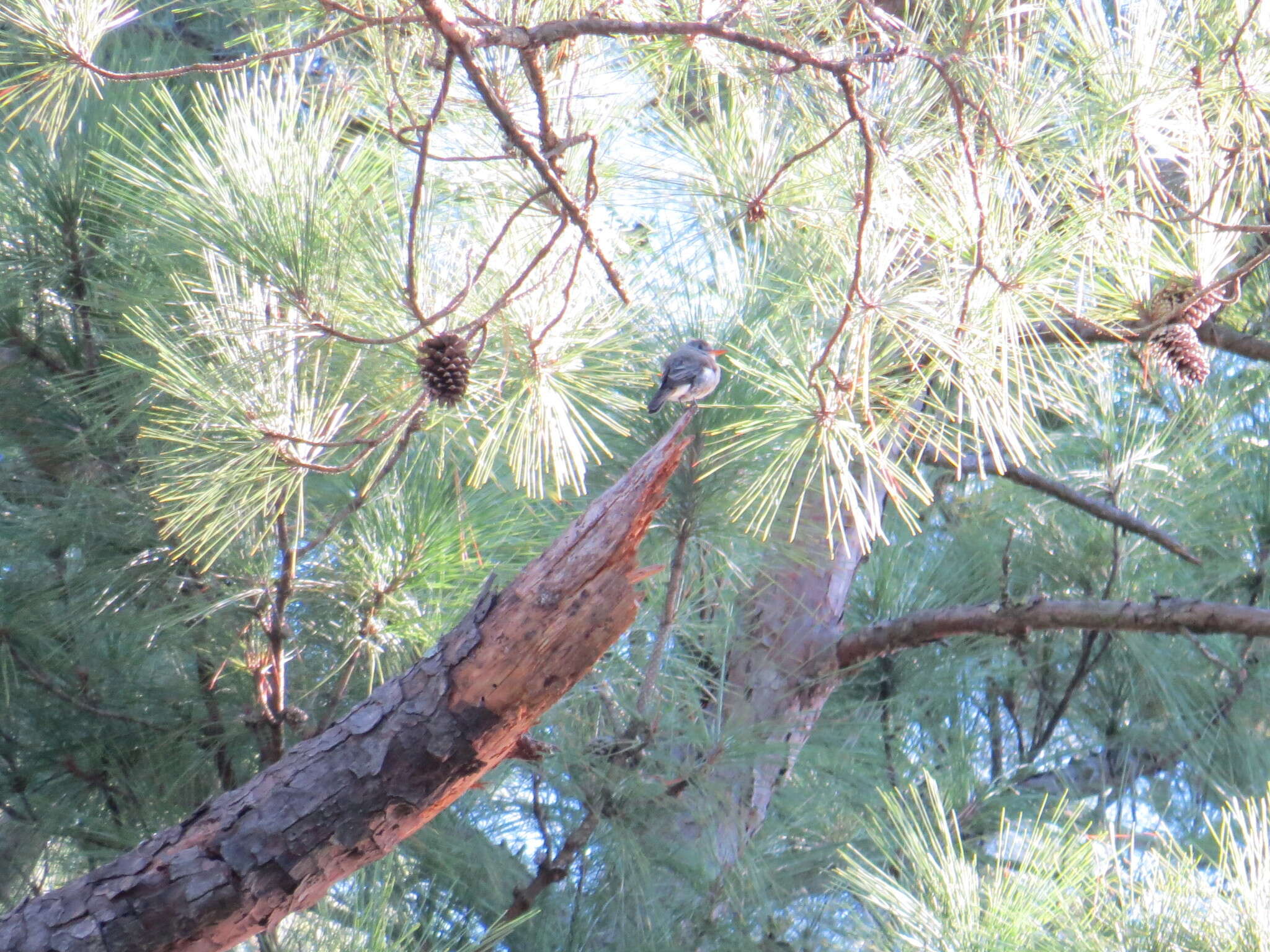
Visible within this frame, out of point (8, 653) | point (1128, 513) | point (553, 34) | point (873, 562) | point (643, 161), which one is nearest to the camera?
point (553, 34)

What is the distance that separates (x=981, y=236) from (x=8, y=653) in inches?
50.6

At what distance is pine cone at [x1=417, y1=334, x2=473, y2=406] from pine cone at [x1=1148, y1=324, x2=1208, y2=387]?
769 mm

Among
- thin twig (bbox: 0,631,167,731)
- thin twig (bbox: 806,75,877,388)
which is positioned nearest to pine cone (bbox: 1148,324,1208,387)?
thin twig (bbox: 806,75,877,388)

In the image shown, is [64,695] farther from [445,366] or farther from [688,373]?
[688,373]

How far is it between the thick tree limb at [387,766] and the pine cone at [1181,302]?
0.66m

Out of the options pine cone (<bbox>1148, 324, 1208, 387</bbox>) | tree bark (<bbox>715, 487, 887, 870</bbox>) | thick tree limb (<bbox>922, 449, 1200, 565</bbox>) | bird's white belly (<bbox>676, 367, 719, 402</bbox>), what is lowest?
tree bark (<bbox>715, 487, 887, 870</bbox>)

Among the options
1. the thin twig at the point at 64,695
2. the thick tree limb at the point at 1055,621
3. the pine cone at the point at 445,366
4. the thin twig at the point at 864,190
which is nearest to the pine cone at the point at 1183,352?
the thick tree limb at the point at 1055,621

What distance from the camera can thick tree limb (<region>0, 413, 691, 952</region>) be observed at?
0.98 m

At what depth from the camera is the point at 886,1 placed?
6.00 feet

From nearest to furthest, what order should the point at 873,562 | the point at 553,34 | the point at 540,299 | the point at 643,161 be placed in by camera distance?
the point at 553,34
the point at 540,299
the point at 643,161
the point at 873,562

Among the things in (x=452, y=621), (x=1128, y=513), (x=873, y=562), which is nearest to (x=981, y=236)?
(x=452, y=621)

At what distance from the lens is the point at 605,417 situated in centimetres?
126

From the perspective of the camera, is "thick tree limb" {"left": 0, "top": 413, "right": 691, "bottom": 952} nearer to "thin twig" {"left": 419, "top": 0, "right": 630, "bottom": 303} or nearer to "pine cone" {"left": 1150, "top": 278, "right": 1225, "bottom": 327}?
"thin twig" {"left": 419, "top": 0, "right": 630, "bottom": 303}

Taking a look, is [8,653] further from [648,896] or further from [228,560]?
[648,896]
